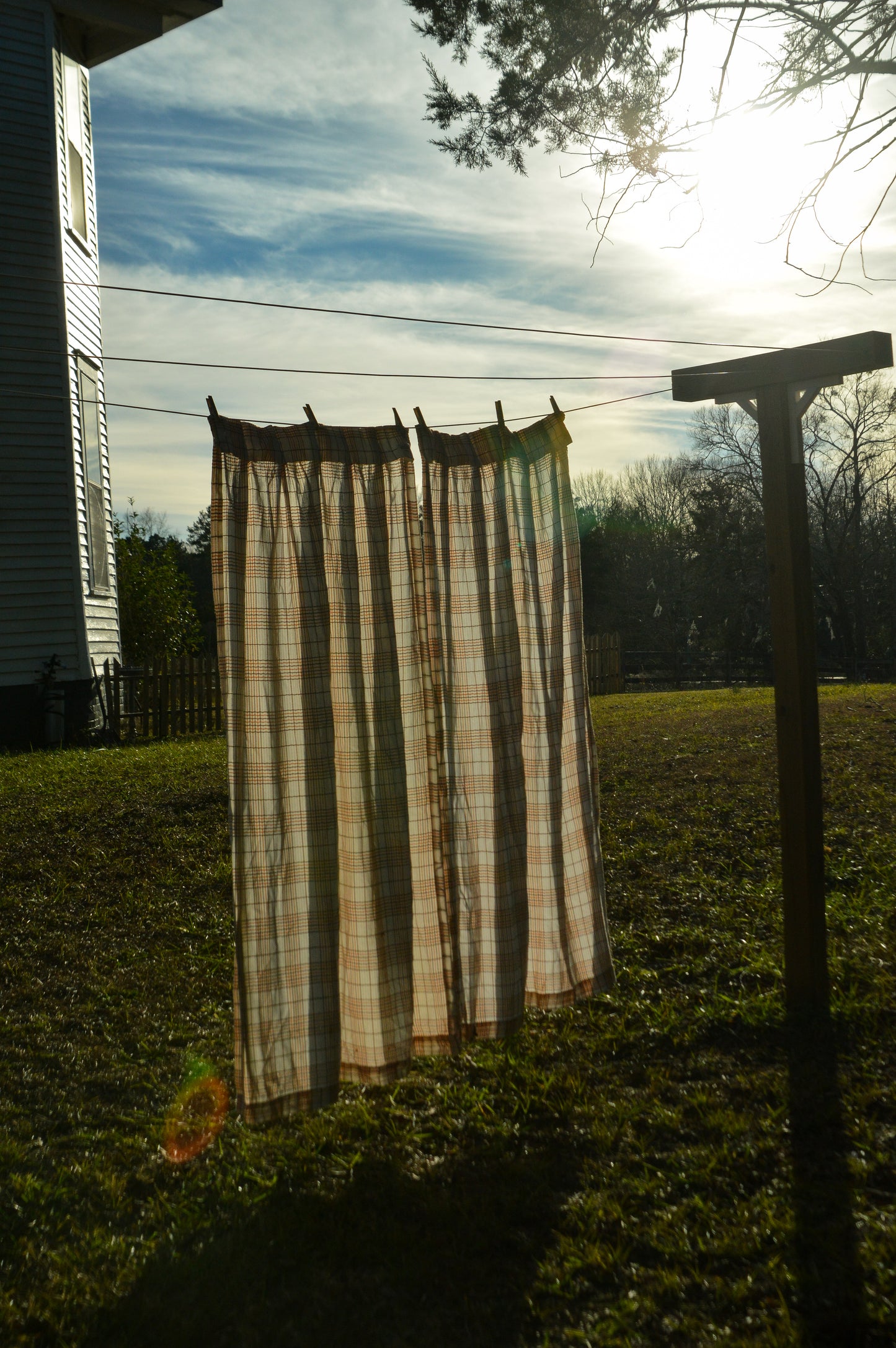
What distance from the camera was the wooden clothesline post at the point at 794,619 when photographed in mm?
4051

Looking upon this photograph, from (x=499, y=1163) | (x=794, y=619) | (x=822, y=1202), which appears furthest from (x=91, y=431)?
(x=822, y=1202)

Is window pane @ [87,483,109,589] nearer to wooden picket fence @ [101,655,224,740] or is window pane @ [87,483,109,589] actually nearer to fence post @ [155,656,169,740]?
wooden picket fence @ [101,655,224,740]

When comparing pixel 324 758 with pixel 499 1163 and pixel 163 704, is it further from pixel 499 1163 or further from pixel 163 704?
pixel 163 704

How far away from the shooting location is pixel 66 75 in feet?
47.1

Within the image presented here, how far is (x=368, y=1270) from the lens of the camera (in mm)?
2805

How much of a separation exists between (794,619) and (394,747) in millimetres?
1761

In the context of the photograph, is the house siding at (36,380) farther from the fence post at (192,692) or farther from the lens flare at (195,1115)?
the lens flare at (195,1115)

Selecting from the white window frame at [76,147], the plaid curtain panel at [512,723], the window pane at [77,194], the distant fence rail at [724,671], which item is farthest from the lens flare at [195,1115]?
the distant fence rail at [724,671]

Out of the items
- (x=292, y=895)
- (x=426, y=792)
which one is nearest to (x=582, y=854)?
(x=426, y=792)

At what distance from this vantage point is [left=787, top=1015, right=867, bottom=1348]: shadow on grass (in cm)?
247

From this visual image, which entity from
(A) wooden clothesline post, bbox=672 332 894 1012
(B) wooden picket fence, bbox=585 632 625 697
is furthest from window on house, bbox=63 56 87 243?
(B) wooden picket fence, bbox=585 632 625 697

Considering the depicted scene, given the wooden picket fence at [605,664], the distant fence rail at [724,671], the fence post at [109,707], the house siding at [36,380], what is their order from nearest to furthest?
the house siding at [36,380]
the fence post at [109,707]
the wooden picket fence at [605,664]
the distant fence rail at [724,671]

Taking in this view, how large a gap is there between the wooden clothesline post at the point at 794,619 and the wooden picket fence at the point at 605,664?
20117 mm

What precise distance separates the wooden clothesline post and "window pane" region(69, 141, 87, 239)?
13.1 meters
